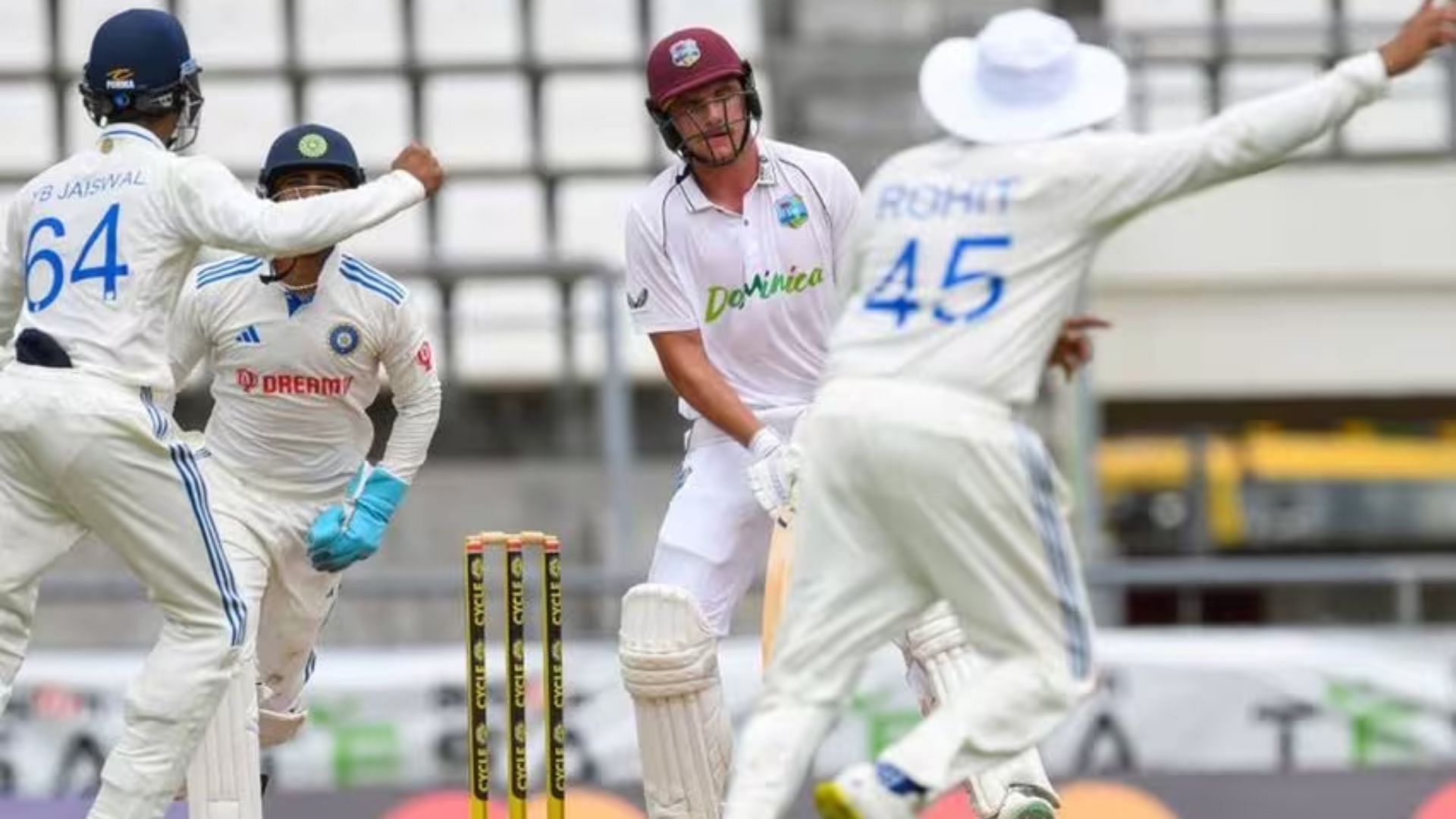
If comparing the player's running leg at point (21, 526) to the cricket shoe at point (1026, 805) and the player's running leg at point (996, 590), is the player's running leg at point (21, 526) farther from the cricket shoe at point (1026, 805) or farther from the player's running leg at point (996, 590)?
the cricket shoe at point (1026, 805)

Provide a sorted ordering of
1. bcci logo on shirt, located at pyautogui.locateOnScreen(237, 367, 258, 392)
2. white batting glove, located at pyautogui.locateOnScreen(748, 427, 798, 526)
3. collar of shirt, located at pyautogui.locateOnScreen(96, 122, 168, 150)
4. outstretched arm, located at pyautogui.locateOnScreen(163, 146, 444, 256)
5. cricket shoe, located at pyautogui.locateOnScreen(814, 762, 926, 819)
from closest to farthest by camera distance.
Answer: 1. cricket shoe, located at pyautogui.locateOnScreen(814, 762, 926, 819)
2. outstretched arm, located at pyautogui.locateOnScreen(163, 146, 444, 256)
3. collar of shirt, located at pyautogui.locateOnScreen(96, 122, 168, 150)
4. white batting glove, located at pyautogui.locateOnScreen(748, 427, 798, 526)
5. bcci logo on shirt, located at pyautogui.locateOnScreen(237, 367, 258, 392)

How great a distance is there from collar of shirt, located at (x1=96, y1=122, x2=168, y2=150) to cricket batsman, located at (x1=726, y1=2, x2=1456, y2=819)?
1.63 metres

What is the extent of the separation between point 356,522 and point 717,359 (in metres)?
0.92

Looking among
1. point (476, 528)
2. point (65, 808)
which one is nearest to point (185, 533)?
point (65, 808)

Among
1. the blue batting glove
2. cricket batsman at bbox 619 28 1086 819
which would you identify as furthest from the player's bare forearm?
the blue batting glove

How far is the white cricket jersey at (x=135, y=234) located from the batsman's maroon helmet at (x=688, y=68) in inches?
32.2

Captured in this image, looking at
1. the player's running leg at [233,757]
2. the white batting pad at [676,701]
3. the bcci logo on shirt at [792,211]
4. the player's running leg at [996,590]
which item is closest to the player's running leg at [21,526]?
the player's running leg at [233,757]

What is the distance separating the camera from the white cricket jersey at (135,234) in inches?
264

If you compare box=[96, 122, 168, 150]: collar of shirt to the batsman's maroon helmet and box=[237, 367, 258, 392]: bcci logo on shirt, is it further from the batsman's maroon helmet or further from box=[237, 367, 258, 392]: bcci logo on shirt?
the batsman's maroon helmet

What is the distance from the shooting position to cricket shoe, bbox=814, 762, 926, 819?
602 cm

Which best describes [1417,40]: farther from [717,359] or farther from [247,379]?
[247,379]

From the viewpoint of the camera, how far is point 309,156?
24.6ft

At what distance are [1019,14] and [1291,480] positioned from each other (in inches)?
367

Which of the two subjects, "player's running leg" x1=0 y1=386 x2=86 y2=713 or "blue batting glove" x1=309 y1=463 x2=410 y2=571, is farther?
"blue batting glove" x1=309 y1=463 x2=410 y2=571
